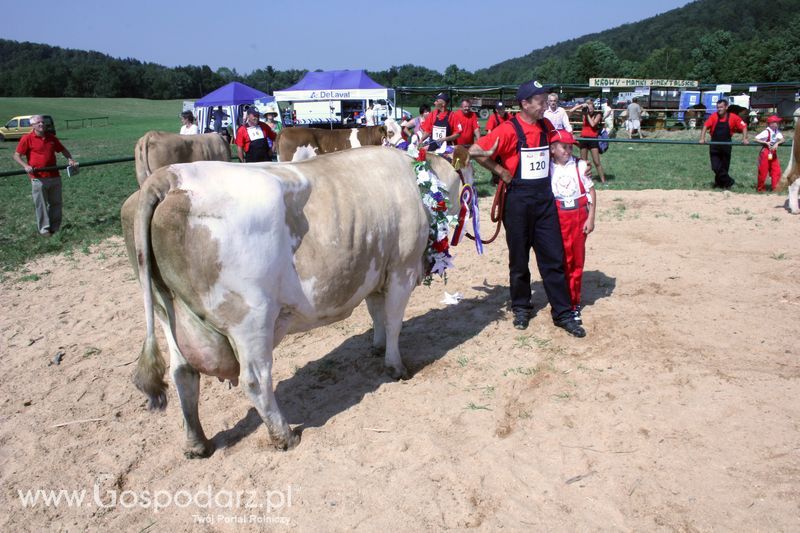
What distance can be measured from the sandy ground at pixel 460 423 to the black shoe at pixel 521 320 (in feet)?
0.26

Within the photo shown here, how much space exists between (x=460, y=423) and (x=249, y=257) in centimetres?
180

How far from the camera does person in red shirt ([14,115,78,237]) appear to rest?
9.56 meters

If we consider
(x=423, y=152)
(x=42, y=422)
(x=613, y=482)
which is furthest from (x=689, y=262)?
(x=42, y=422)

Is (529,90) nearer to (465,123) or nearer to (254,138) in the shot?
(465,123)

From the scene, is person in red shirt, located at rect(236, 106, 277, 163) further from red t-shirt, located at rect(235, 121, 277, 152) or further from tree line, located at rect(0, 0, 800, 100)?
tree line, located at rect(0, 0, 800, 100)

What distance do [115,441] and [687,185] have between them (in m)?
11.9

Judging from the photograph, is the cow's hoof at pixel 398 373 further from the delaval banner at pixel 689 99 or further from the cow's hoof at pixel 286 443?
the delaval banner at pixel 689 99

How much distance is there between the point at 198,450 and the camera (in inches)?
145

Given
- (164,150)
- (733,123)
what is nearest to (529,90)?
(164,150)

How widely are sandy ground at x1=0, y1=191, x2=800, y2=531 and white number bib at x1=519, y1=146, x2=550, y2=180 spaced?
1435 mm

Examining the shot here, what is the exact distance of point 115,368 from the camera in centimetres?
498

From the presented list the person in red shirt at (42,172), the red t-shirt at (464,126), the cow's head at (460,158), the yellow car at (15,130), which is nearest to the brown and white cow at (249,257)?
the cow's head at (460,158)

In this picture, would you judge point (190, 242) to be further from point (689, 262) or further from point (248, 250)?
point (689, 262)

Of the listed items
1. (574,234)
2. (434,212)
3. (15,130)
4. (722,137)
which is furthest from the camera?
(15,130)
